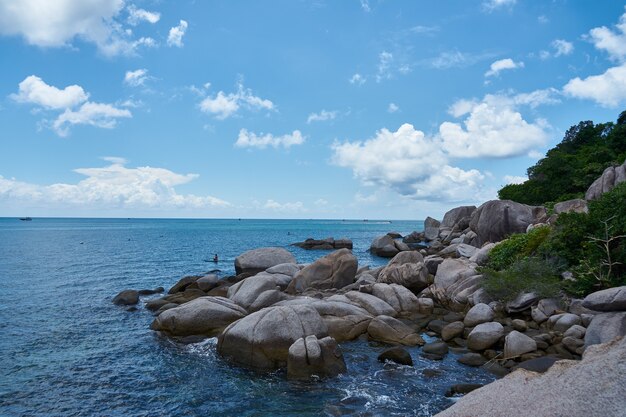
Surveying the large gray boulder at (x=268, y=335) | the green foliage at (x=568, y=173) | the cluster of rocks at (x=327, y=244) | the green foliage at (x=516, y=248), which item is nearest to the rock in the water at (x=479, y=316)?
the green foliage at (x=516, y=248)

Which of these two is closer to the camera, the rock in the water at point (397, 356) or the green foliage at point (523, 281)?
the rock in the water at point (397, 356)

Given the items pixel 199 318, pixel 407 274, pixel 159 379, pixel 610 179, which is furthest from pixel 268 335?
pixel 610 179

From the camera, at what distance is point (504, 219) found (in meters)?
37.3

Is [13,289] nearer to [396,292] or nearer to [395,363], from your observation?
[396,292]

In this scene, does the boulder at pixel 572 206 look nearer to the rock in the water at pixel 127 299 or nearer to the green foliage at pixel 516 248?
the green foliage at pixel 516 248

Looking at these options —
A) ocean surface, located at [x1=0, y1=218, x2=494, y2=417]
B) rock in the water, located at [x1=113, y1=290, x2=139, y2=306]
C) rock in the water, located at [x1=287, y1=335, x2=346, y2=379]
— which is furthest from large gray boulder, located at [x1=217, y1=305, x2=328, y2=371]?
rock in the water, located at [x1=113, y1=290, x2=139, y2=306]

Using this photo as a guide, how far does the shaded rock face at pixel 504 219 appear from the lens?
36750mm

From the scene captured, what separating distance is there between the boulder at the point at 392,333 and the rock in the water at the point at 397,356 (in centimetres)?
206

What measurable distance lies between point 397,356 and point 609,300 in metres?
7.02

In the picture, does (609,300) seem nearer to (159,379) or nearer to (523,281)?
(523,281)

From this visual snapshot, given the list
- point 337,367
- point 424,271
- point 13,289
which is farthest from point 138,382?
point 13,289

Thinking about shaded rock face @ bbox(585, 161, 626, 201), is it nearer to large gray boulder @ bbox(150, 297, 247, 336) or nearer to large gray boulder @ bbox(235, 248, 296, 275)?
large gray boulder @ bbox(235, 248, 296, 275)

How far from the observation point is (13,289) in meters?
30.9

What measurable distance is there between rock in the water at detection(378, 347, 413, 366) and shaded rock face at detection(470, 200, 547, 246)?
80.6 feet
